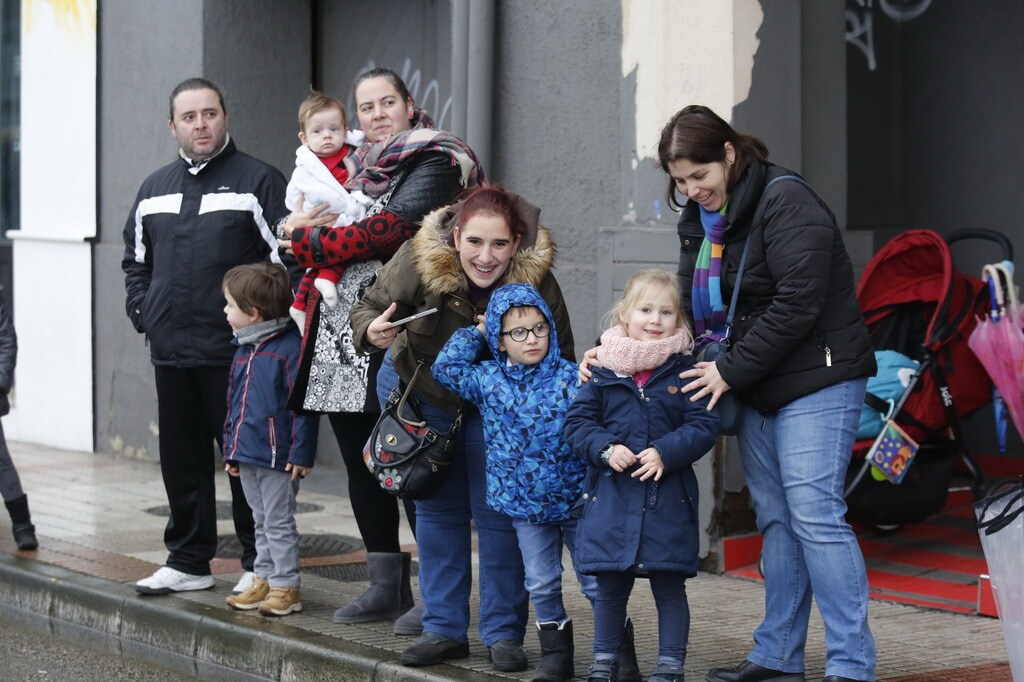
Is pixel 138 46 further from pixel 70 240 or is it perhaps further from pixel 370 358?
pixel 370 358

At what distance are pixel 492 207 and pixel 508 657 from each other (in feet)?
4.83

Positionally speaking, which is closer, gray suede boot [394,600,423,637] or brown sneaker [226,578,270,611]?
gray suede boot [394,600,423,637]

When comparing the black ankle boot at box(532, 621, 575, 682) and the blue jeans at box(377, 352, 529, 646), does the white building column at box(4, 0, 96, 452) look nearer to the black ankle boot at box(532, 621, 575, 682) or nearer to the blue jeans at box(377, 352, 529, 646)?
the blue jeans at box(377, 352, 529, 646)

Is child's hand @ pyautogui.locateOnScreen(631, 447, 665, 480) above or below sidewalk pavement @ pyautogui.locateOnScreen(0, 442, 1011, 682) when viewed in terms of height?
above

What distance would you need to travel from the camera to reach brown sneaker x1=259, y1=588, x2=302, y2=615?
A: 5926 mm

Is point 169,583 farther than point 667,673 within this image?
Yes

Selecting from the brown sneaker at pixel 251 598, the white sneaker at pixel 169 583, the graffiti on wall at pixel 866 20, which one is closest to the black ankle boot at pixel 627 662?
the brown sneaker at pixel 251 598

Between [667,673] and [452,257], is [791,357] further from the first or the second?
[452,257]

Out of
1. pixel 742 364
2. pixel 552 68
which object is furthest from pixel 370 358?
pixel 552 68

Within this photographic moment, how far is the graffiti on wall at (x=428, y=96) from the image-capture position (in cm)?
924

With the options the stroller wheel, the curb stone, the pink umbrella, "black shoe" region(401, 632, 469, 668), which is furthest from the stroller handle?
the curb stone

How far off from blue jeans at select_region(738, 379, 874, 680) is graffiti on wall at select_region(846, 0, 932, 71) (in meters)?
3.97

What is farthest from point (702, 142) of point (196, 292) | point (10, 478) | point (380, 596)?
point (10, 478)

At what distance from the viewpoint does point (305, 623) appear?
5.83 m
